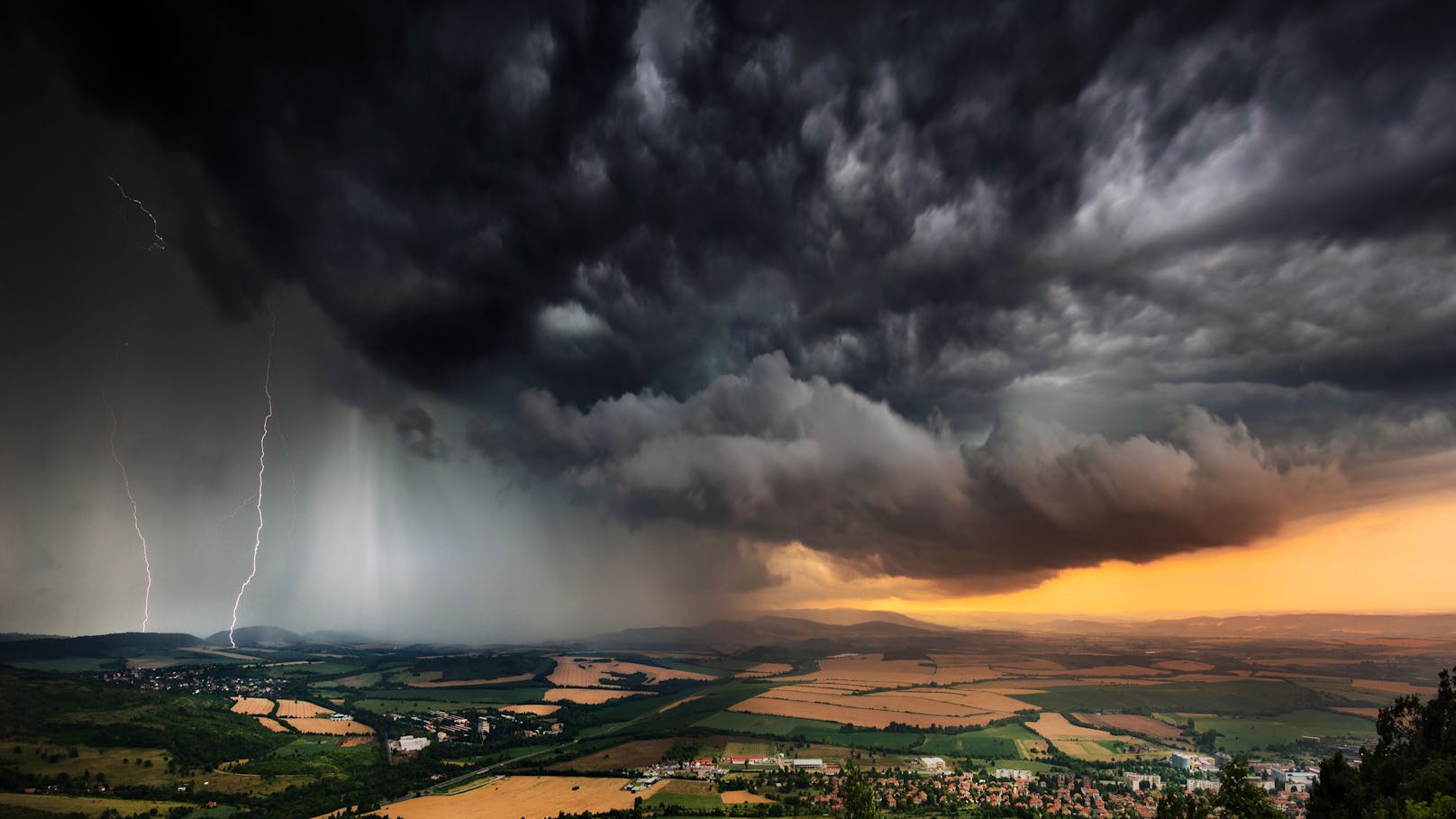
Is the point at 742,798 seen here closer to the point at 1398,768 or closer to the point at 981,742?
the point at 981,742

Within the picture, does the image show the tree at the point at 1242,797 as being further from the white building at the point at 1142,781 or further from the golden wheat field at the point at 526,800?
the white building at the point at 1142,781

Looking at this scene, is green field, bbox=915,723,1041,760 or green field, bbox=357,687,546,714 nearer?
green field, bbox=915,723,1041,760

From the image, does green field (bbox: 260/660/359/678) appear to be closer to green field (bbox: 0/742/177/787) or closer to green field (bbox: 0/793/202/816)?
green field (bbox: 0/742/177/787)

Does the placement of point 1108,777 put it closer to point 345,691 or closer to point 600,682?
point 600,682

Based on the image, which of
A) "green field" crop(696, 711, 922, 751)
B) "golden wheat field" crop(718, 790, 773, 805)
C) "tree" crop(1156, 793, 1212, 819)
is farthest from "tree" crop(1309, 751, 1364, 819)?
"green field" crop(696, 711, 922, 751)

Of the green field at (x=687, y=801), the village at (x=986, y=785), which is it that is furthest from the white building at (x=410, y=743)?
the green field at (x=687, y=801)

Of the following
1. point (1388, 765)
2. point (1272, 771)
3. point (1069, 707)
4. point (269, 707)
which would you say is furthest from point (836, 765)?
point (269, 707)
